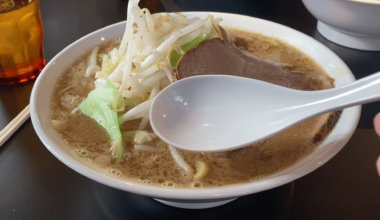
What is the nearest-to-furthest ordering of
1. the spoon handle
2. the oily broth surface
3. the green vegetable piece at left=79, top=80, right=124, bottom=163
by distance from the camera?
the spoon handle < the oily broth surface < the green vegetable piece at left=79, top=80, right=124, bottom=163

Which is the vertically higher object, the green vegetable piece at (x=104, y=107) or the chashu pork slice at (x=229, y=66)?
the chashu pork slice at (x=229, y=66)

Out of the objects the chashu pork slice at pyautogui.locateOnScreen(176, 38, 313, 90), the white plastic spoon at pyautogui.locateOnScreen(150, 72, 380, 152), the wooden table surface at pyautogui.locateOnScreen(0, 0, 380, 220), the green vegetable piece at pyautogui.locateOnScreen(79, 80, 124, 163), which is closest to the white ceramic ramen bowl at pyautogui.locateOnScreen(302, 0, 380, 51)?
the wooden table surface at pyautogui.locateOnScreen(0, 0, 380, 220)

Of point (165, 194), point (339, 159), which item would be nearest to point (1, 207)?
point (165, 194)

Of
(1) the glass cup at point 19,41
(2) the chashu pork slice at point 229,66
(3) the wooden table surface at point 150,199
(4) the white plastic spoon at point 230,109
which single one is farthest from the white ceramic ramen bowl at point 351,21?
(1) the glass cup at point 19,41

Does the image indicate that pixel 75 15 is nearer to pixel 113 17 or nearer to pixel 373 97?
pixel 113 17

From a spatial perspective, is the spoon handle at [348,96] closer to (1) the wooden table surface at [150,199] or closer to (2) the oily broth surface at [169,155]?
(2) the oily broth surface at [169,155]

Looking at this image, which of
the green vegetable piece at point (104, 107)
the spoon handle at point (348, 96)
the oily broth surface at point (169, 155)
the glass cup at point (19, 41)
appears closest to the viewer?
the spoon handle at point (348, 96)

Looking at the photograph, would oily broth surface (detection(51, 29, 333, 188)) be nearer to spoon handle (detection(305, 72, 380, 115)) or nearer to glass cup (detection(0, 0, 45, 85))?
spoon handle (detection(305, 72, 380, 115))

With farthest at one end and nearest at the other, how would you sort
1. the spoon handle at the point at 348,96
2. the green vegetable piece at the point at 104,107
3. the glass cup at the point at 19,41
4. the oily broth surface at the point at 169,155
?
the glass cup at the point at 19,41
the green vegetable piece at the point at 104,107
the oily broth surface at the point at 169,155
the spoon handle at the point at 348,96
